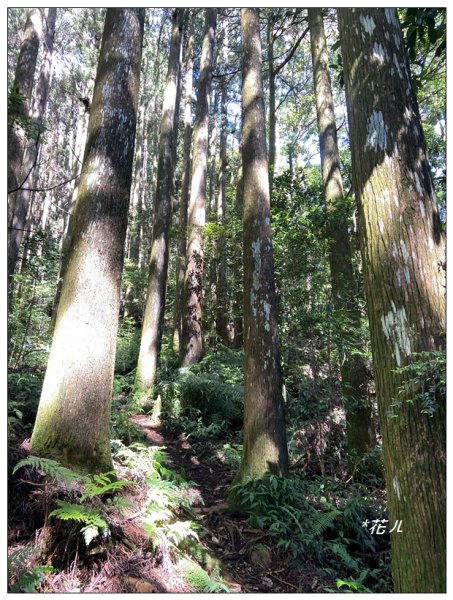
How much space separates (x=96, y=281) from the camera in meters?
3.88

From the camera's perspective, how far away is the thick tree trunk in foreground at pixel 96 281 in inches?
139

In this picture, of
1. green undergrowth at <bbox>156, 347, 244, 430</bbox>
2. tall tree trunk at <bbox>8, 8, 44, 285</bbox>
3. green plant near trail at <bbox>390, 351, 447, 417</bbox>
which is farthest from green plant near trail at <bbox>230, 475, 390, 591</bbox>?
tall tree trunk at <bbox>8, 8, 44, 285</bbox>

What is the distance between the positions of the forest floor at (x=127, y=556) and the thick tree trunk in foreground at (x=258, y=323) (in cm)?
94

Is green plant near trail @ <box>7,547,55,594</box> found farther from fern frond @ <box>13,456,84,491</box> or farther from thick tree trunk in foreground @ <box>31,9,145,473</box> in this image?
thick tree trunk in foreground @ <box>31,9,145,473</box>

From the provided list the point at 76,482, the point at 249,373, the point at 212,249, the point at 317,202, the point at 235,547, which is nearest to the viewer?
the point at 76,482

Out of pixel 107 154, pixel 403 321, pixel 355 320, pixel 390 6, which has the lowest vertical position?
pixel 403 321

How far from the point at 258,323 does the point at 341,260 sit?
100.0 inches

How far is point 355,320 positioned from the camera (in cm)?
679

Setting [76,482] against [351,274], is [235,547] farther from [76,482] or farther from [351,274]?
[351,274]

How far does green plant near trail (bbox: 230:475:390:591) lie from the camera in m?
4.19

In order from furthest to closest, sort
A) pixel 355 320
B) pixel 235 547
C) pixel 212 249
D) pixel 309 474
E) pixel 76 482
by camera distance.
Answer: pixel 212 249, pixel 355 320, pixel 309 474, pixel 235 547, pixel 76 482

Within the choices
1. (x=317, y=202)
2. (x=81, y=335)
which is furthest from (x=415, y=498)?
(x=317, y=202)

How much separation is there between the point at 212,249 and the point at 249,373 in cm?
663

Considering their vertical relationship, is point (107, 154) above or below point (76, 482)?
above
